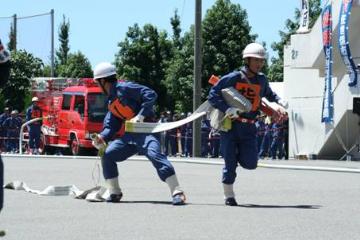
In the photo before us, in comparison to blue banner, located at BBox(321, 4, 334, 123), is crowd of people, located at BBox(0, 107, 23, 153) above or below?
below

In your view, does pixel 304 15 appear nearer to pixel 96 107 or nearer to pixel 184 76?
pixel 96 107

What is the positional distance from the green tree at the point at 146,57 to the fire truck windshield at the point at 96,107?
96.5 feet

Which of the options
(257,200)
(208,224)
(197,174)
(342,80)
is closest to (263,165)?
(197,174)

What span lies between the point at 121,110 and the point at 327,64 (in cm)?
1732

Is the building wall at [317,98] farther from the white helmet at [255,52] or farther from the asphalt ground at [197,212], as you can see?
the white helmet at [255,52]

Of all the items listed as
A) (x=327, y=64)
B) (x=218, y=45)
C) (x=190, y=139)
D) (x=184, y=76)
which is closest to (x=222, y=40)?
(x=218, y=45)

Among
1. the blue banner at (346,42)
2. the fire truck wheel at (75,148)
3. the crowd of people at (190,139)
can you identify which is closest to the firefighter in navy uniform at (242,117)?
the crowd of people at (190,139)

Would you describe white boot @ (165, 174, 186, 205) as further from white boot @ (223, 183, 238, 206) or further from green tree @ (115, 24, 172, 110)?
green tree @ (115, 24, 172, 110)

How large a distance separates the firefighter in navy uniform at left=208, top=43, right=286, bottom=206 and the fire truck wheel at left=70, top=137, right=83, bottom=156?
2016 centimetres

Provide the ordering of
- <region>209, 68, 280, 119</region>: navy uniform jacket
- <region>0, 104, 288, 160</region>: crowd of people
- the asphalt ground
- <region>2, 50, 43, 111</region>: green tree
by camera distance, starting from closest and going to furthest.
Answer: the asphalt ground < <region>209, 68, 280, 119</region>: navy uniform jacket < <region>0, 104, 288, 160</region>: crowd of people < <region>2, 50, 43, 111</region>: green tree

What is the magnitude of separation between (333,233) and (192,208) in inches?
103

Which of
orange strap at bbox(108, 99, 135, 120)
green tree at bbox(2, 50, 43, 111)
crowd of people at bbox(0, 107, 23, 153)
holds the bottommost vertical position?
crowd of people at bbox(0, 107, 23, 153)

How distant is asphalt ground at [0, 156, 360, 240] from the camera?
8445 mm

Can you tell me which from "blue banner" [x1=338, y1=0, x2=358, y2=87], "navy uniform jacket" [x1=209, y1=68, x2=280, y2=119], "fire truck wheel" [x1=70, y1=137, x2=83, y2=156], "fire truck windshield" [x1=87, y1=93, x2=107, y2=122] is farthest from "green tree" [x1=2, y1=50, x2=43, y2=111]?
"navy uniform jacket" [x1=209, y1=68, x2=280, y2=119]
